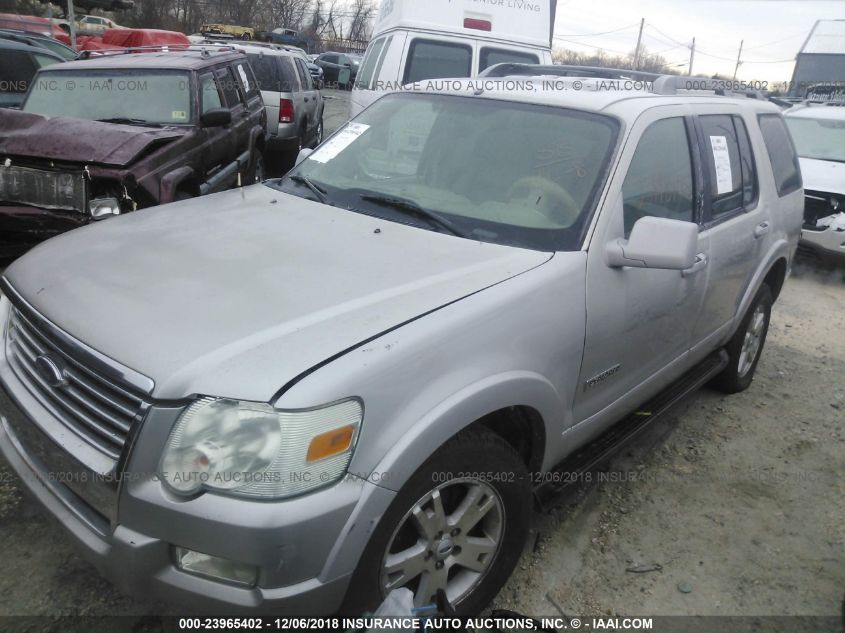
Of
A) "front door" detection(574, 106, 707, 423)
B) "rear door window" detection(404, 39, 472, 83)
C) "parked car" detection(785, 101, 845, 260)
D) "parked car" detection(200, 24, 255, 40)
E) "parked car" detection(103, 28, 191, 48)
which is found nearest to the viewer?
"front door" detection(574, 106, 707, 423)

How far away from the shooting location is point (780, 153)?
428cm

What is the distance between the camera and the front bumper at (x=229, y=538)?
5.45 ft

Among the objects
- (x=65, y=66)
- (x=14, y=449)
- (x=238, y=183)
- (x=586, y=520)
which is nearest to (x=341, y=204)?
(x=14, y=449)

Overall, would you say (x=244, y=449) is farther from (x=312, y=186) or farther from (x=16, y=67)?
(x=16, y=67)

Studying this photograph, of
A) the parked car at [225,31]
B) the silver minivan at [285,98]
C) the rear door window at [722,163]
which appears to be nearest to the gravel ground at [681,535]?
the rear door window at [722,163]

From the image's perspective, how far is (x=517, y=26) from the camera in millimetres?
8156

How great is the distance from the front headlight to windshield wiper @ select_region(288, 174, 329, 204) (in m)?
1.50

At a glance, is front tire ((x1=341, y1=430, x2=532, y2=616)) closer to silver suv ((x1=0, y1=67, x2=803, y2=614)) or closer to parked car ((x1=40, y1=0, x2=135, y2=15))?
silver suv ((x1=0, y1=67, x2=803, y2=614))

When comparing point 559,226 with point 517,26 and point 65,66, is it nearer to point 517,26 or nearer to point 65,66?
point 65,66

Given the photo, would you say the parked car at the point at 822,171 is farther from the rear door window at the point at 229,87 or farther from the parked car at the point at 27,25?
the parked car at the point at 27,25

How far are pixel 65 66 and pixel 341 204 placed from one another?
4.92 metres

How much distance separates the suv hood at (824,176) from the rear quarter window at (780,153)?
12.9ft

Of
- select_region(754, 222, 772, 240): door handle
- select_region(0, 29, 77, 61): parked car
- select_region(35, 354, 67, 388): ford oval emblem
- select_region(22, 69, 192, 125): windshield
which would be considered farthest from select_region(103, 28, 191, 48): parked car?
select_region(35, 354, 67, 388): ford oval emblem

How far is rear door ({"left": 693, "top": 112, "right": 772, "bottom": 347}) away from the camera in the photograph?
3361 mm
